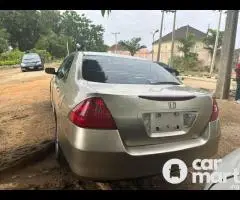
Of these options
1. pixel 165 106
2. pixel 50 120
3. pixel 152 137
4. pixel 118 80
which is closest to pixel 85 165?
pixel 152 137

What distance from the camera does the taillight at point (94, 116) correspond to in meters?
2.64

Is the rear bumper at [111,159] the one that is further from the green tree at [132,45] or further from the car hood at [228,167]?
the green tree at [132,45]

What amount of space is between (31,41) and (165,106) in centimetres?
3574

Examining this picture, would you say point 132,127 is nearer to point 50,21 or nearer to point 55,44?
point 55,44

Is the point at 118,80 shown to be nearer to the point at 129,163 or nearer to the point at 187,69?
the point at 129,163

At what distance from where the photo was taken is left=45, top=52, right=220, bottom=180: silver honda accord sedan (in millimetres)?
2637

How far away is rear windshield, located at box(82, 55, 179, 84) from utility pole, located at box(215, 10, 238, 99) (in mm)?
6921

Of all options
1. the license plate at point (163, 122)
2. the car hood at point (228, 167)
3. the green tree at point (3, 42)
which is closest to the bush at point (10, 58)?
the green tree at point (3, 42)

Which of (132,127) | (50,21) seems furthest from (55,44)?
(132,127)

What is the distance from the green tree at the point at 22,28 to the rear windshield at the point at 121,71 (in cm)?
3185

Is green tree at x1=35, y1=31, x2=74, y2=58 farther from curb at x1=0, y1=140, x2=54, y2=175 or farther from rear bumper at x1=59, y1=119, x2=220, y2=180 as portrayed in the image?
rear bumper at x1=59, y1=119, x2=220, y2=180

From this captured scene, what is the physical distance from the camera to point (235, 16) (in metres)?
10.2

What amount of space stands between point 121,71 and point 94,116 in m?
1.15

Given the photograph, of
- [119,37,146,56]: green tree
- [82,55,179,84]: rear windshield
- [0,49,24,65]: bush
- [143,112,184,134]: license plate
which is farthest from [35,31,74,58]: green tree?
[143,112,184,134]: license plate
